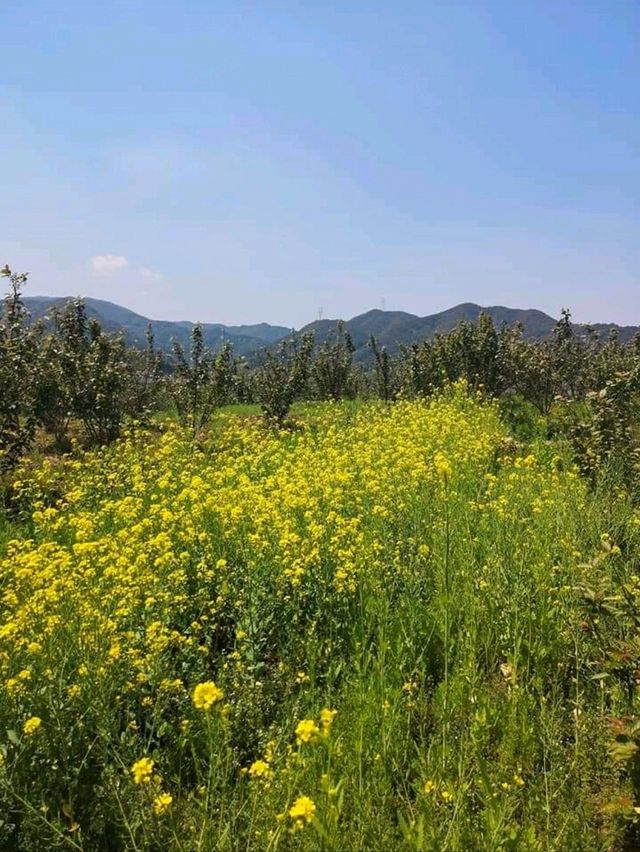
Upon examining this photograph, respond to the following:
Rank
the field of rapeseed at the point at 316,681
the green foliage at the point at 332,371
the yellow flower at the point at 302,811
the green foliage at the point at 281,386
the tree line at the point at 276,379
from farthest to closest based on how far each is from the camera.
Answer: the green foliage at the point at 332,371
the green foliage at the point at 281,386
the tree line at the point at 276,379
the field of rapeseed at the point at 316,681
the yellow flower at the point at 302,811

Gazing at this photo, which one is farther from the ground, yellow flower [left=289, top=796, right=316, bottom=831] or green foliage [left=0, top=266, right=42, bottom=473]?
green foliage [left=0, top=266, right=42, bottom=473]

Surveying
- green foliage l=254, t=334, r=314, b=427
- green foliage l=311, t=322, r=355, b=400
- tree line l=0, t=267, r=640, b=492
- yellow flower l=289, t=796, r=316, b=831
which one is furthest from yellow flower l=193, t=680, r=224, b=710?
green foliage l=311, t=322, r=355, b=400

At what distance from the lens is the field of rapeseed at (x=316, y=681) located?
245cm

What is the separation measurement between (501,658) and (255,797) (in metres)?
2.16

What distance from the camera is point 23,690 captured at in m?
2.84

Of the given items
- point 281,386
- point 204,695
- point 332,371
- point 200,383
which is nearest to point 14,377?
point 200,383

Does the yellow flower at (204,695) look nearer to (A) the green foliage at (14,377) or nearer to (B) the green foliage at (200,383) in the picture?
(A) the green foliage at (14,377)

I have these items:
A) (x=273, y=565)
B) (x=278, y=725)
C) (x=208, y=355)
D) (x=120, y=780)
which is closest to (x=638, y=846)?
(x=278, y=725)

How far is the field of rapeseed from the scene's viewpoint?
2.45 meters

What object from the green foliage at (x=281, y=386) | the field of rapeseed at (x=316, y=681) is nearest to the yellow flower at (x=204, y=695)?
the field of rapeseed at (x=316, y=681)

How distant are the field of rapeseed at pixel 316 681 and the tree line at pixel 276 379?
142 inches

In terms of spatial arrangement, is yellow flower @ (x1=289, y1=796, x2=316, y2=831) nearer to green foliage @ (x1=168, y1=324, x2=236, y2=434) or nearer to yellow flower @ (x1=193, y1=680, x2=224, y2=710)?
yellow flower @ (x1=193, y1=680, x2=224, y2=710)

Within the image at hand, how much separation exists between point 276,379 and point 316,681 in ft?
38.5

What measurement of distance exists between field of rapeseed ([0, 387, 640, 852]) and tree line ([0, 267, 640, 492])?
142 inches
